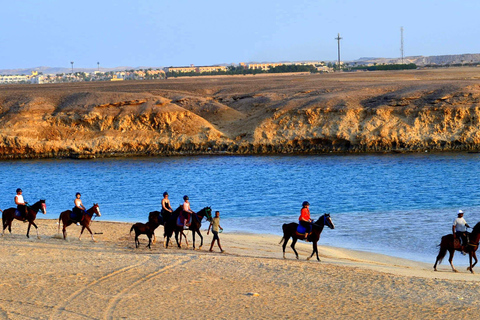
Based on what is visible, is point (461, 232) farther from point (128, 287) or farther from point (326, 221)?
point (128, 287)

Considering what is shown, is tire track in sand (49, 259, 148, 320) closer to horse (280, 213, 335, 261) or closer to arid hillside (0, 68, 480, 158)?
horse (280, 213, 335, 261)

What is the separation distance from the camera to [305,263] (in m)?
18.6

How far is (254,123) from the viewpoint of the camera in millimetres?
60219

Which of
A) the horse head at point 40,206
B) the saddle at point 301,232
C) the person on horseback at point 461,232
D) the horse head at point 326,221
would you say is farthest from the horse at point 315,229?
the horse head at point 40,206

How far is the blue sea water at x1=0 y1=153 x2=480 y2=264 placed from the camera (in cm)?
2633

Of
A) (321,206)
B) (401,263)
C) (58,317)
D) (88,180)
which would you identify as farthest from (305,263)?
(88,180)

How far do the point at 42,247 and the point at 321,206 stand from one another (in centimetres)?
1521

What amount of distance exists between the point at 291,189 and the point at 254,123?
22.6 m

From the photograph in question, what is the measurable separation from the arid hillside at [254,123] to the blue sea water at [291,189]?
10.5ft

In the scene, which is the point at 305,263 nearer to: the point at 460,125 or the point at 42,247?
the point at 42,247

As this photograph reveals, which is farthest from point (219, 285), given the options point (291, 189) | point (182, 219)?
point (291, 189)

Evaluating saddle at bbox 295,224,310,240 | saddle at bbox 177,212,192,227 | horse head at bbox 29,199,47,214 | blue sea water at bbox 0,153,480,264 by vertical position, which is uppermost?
horse head at bbox 29,199,47,214

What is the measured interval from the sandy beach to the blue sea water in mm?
4544

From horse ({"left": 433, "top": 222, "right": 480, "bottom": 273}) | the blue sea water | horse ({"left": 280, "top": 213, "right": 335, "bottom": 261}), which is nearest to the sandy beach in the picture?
horse ({"left": 433, "top": 222, "right": 480, "bottom": 273})
